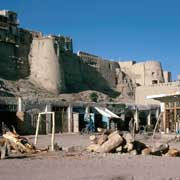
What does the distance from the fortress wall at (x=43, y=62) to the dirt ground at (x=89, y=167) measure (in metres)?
45.3

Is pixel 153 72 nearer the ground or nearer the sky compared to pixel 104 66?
nearer the ground

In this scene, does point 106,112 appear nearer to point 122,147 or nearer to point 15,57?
point 122,147

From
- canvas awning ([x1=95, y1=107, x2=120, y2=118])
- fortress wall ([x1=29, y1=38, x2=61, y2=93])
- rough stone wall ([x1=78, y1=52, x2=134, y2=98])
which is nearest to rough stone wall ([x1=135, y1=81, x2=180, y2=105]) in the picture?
fortress wall ([x1=29, y1=38, x2=61, y2=93])

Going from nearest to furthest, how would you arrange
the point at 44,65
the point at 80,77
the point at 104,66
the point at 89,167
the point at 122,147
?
1. the point at 89,167
2. the point at 122,147
3. the point at 44,65
4. the point at 80,77
5. the point at 104,66

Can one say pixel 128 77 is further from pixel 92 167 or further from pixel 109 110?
pixel 92 167

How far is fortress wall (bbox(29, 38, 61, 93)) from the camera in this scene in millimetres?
59931

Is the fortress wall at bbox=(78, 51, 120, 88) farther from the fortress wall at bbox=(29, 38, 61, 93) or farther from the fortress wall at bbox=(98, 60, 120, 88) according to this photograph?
the fortress wall at bbox=(29, 38, 61, 93)

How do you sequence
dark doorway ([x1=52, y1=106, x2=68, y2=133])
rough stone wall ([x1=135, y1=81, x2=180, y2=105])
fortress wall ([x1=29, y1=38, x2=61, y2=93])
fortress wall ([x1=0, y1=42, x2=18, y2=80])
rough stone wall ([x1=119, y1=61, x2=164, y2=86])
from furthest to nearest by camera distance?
rough stone wall ([x1=119, y1=61, x2=164, y2=86]) → fortress wall ([x1=29, y1=38, x2=61, y2=93]) → fortress wall ([x1=0, y1=42, x2=18, y2=80]) → rough stone wall ([x1=135, y1=81, x2=180, y2=105]) → dark doorway ([x1=52, y1=106, x2=68, y2=133])

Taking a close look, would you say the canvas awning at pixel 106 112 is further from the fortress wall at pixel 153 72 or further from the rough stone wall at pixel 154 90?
the fortress wall at pixel 153 72

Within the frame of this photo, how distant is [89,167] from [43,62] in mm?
49169

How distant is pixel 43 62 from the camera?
197 feet

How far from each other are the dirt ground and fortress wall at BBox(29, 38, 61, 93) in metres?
45.3

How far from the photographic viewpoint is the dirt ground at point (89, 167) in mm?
10005

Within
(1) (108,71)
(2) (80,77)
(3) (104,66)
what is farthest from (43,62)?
(1) (108,71)
